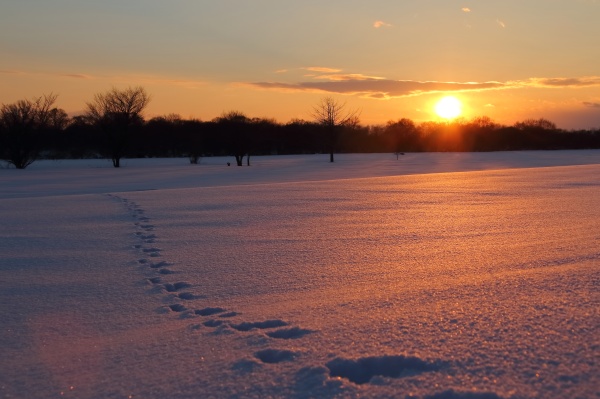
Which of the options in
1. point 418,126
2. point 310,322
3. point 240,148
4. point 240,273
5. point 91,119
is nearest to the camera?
point 310,322

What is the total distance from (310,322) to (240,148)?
4630 cm

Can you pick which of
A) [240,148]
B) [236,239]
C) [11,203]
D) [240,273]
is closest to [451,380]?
[240,273]

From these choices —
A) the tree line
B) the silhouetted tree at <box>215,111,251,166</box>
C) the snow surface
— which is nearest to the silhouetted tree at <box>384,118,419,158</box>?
the tree line

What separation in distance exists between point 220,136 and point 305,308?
59.2m

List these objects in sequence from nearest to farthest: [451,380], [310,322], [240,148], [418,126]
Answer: [451,380] → [310,322] → [240,148] → [418,126]

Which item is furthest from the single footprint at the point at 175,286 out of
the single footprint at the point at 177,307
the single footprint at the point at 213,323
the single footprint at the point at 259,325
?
the single footprint at the point at 259,325

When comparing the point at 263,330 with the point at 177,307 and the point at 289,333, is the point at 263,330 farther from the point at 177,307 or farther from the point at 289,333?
the point at 177,307

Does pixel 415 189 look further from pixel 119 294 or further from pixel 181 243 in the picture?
pixel 119 294

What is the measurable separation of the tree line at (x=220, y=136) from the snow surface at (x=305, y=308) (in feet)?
136

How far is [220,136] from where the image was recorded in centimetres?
6269

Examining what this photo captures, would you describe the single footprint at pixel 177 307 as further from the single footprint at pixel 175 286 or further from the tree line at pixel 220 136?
the tree line at pixel 220 136

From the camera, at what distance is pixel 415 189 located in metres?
15.0

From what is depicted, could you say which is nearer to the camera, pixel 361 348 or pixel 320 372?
pixel 320 372

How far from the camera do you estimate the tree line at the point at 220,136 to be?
48.3 meters
